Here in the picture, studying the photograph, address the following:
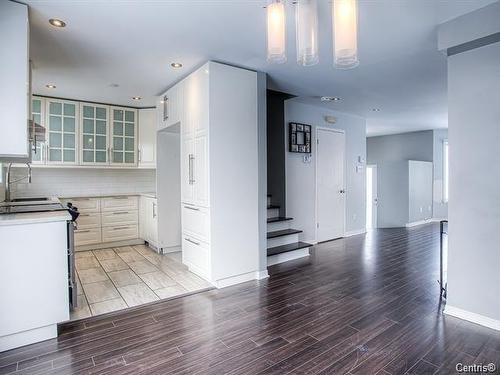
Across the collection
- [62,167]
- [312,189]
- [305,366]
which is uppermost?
[62,167]

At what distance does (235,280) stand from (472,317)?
2313 millimetres

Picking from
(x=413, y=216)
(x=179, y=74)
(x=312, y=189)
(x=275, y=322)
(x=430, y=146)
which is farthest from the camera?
(x=430, y=146)

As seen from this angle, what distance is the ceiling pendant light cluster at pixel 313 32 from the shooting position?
158 cm

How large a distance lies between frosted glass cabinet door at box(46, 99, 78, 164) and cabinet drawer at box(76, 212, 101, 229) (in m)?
0.91

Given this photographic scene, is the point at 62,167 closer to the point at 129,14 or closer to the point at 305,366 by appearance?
the point at 129,14

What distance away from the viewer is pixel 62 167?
16.1 ft

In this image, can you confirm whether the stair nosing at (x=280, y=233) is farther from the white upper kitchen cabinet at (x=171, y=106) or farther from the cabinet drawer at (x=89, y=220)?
the cabinet drawer at (x=89, y=220)

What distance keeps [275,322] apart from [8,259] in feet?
7.00

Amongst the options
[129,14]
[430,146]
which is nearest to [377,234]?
[430,146]

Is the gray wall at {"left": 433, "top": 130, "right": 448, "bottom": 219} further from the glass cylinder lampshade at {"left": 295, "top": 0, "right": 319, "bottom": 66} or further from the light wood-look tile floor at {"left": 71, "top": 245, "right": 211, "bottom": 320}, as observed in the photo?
the glass cylinder lampshade at {"left": 295, "top": 0, "right": 319, "bottom": 66}

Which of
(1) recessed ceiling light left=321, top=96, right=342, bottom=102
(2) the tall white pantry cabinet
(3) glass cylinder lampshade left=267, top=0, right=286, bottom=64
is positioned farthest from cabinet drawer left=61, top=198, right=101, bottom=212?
(3) glass cylinder lampshade left=267, top=0, right=286, bottom=64

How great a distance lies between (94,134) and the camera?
5.12 m

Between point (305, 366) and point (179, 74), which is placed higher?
point (179, 74)

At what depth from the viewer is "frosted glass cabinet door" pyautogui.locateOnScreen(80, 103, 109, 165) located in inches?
198
